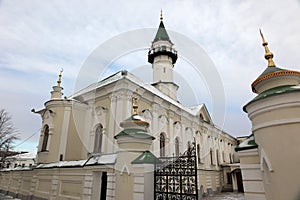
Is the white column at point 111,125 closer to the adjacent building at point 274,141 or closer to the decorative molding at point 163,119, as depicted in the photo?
the decorative molding at point 163,119

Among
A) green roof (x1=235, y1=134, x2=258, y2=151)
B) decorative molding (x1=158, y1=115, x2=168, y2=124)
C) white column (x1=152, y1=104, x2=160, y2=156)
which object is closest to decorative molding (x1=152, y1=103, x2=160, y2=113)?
white column (x1=152, y1=104, x2=160, y2=156)

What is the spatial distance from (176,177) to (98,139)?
8.30m

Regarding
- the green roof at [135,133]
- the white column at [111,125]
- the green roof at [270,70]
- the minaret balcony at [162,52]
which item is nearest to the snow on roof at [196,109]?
the minaret balcony at [162,52]

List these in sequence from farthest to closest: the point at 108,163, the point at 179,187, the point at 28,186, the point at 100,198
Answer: the point at 28,186 → the point at 100,198 → the point at 108,163 → the point at 179,187

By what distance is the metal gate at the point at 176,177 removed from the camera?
609 cm

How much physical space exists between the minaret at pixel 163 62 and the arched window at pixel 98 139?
10.7m

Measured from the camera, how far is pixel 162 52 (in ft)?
81.0

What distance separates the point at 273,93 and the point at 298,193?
1.87 metres

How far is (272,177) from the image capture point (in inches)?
154

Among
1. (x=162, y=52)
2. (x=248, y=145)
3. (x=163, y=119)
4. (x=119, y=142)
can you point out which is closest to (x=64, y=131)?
(x=119, y=142)

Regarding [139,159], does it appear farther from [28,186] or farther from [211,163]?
[211,163]

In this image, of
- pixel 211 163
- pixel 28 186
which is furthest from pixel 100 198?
pixel 211 163

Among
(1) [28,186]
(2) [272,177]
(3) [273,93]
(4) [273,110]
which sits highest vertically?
(3) [273,93]

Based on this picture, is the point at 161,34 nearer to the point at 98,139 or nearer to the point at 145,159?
the point at 98,139
